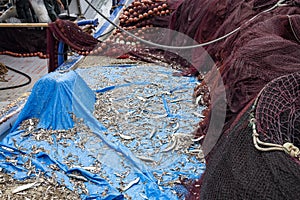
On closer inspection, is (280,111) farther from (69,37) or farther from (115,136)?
(69,37)

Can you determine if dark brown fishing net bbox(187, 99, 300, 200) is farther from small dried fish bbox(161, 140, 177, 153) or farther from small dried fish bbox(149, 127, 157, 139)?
small dried fish bbox(149, 127, 157, 139)

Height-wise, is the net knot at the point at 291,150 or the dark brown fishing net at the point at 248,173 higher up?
the net knot at the point at 291,150

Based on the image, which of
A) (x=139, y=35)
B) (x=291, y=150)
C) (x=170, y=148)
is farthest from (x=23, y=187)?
(x=139, y=35)

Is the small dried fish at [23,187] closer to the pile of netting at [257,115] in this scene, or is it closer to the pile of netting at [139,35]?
the pile of netting at [257,115]

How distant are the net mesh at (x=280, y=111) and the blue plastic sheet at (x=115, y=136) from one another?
0.98 meters

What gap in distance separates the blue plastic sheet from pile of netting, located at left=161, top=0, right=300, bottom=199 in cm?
23

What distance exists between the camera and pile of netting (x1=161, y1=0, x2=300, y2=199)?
95cm

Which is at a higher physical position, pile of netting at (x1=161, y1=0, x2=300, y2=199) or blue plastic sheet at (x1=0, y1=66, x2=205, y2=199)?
pile of netting at (x1=161, y1=0, x2=300, y2=199)

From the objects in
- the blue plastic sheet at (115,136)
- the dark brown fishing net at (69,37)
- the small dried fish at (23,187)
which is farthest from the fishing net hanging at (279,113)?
the dark brown fishing net at (69,37)

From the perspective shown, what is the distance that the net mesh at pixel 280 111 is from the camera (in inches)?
40.6

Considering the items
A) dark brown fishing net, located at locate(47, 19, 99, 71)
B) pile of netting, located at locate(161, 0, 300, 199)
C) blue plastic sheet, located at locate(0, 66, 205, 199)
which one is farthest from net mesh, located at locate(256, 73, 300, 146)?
dark brown fishing net, located at locate(47, 19, 99, 71)

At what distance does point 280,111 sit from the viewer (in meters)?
1.09

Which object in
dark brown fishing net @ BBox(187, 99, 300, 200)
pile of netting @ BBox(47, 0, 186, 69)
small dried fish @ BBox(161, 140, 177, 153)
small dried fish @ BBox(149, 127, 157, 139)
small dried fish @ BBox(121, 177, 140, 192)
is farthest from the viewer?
pile of netting @ BBox(47, 0, 186, 69)

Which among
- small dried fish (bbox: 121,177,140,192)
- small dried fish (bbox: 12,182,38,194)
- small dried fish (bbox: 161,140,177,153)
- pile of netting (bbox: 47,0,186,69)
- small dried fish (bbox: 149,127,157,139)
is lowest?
small dried fish (bbox: 12,182,38,194)
